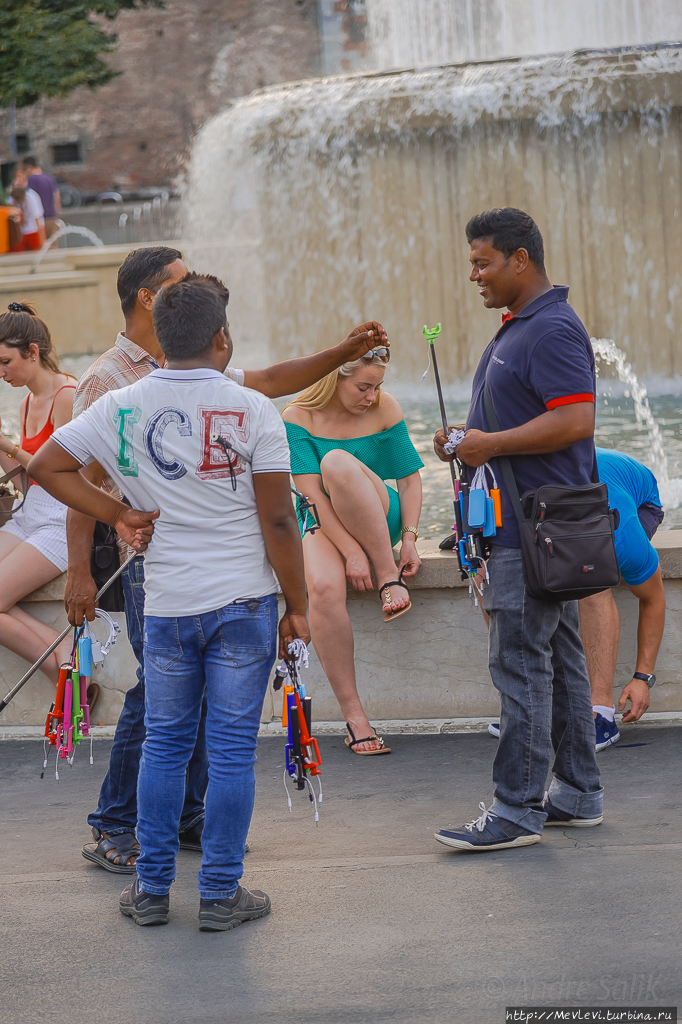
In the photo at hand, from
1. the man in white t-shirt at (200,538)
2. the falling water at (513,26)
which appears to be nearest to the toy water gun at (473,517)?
the man in white t-shirt at (200,538)

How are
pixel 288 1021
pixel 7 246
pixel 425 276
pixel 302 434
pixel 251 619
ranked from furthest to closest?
pixel 7 246, pixel 425 276, pixel 302 434, pixel 251 619, pixel 288 1021

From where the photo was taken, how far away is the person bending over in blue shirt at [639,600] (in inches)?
178

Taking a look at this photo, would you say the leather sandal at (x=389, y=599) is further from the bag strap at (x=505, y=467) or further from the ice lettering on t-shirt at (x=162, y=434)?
the ice lettering on t-shirt at (x=162, y=434)

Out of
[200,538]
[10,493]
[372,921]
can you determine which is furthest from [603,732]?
[10,493]

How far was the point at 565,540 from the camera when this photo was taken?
3508 millimetres

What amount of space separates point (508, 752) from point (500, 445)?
2.95 ft

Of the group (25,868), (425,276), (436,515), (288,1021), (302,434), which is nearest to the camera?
(288,1021)

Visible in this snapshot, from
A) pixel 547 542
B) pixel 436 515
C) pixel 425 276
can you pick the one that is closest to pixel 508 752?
pixel 547 542

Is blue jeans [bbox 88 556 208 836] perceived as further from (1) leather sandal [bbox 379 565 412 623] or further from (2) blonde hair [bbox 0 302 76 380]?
(2) blonde hair [bbox 0 302 76 380]

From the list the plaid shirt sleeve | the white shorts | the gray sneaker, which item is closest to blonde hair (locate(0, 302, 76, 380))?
the white shorts

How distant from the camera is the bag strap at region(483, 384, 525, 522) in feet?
11.8

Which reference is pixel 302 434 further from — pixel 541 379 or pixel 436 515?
pixel 436 515

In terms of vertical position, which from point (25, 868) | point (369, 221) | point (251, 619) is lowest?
point (25, 868)

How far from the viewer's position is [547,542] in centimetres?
349
